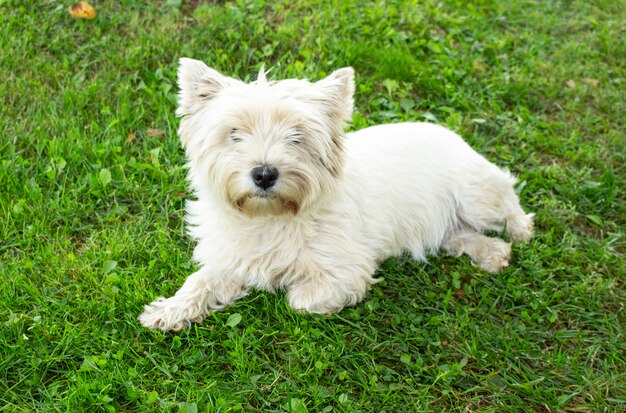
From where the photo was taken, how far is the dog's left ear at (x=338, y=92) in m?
3.37

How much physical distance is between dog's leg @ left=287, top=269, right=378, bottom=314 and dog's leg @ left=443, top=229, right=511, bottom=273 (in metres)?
0.91

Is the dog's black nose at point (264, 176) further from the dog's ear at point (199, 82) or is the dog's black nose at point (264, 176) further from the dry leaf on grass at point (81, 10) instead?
the dry leaf on grass at point (81, 10)

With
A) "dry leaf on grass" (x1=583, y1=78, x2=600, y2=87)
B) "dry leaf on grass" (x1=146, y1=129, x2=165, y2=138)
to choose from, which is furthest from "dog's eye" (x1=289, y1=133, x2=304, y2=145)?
"dry leaf on grass" (x1=583, y1=78, x2=600, y2=87)

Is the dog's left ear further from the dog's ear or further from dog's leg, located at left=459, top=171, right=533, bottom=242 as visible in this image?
dog's leg, located at left=459, top=171, right=533, bottom=242

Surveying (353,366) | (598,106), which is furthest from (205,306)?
(598,106)

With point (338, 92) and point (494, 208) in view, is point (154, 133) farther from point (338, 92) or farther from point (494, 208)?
point (494, 208)

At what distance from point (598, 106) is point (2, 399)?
5171 millimetres

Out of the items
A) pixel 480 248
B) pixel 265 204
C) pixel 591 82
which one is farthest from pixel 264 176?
pixel 591 82

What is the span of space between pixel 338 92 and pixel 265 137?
48 cm

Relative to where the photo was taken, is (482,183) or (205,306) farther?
(482,183)

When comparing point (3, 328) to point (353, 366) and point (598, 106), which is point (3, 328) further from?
point (598, 106)

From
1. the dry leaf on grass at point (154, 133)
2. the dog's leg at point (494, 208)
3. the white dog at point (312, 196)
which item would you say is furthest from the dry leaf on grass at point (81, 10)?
the dog's leg at point (494, 208)

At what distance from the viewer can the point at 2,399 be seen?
3.16 meters

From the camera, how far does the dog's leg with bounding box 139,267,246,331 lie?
Answer: 11.6 feet
